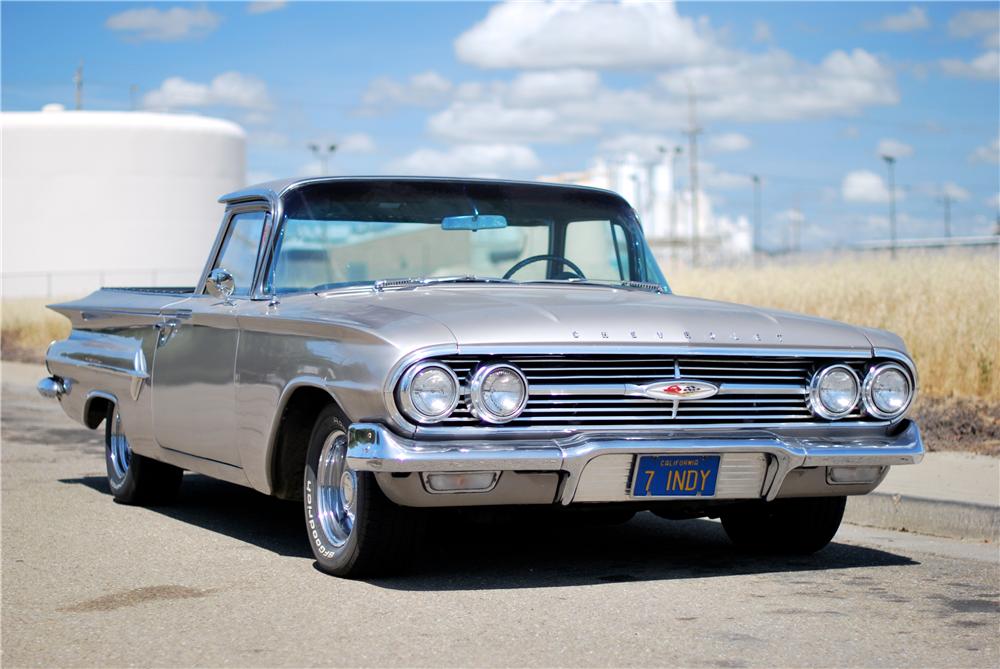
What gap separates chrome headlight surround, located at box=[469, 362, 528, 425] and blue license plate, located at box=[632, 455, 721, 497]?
47 cm

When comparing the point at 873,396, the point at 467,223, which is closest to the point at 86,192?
the point at 467,223

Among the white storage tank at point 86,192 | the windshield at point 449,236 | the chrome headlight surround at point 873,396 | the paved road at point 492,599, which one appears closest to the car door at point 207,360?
the windshield at point 449,236

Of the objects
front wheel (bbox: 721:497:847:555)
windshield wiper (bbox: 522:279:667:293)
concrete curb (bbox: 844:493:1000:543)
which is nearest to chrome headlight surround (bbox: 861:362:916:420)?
front wheel (bbox: 721:497:847:555)

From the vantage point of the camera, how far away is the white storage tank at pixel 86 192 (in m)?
55.2

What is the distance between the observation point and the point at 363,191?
6332 millimetres

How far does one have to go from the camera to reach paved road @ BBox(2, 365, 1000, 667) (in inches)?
169

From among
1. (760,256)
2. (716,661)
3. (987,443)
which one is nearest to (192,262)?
(760,256)

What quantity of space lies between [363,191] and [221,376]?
1038 millimetres

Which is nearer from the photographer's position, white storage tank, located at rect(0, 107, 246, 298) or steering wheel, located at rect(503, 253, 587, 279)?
steering wheel, located at rect(503, 253, 587, 279)

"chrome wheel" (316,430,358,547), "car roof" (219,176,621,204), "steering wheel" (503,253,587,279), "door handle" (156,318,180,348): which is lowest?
"chrome wheel" (316,430,358,547)

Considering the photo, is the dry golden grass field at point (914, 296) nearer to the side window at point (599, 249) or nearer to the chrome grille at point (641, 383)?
the side window at point (599, 249)

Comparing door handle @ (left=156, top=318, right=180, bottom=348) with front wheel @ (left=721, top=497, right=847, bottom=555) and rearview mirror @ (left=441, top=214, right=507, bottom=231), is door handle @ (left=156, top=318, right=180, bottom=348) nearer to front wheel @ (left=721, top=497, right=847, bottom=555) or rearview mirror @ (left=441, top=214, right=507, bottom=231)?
rearview mirror @ (left=441, top=214, right=507, bottom=231)

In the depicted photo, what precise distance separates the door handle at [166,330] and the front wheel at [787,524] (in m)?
2.73

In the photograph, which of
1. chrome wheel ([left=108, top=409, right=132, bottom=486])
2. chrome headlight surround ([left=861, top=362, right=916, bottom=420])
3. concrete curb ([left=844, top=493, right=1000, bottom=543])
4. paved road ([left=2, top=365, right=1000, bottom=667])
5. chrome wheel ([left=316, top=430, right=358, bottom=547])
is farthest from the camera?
chrome wheel ([left=108, top=409, right=132, bottom=486])
